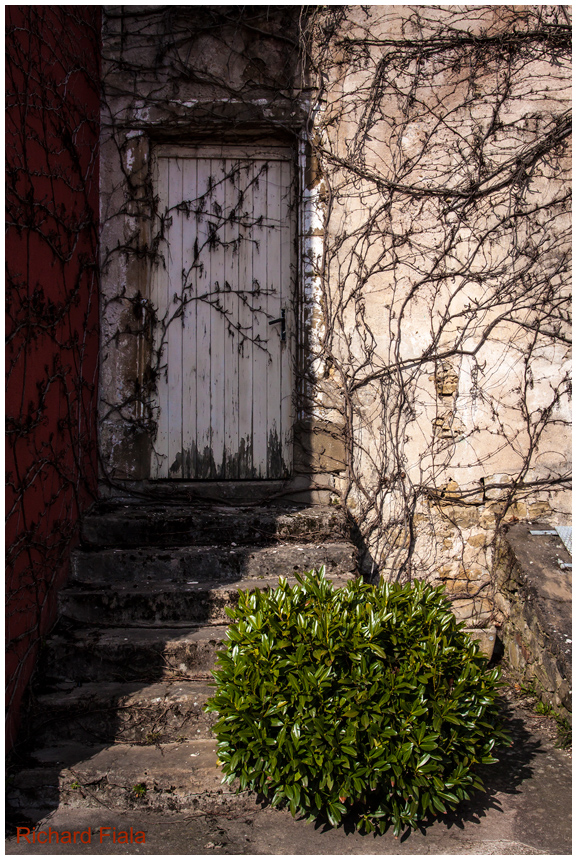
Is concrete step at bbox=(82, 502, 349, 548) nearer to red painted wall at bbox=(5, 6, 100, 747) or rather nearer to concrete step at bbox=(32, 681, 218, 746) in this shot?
red painted wall at bbox=(5, 6, 100, 747)

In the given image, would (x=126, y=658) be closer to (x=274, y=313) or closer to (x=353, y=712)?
(x=353, y=712)

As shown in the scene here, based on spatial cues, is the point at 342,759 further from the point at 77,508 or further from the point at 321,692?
the point at 77,508

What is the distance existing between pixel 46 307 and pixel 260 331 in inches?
66.0

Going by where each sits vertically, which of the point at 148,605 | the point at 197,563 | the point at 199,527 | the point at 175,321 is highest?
the point at 175,321

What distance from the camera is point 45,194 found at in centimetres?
330

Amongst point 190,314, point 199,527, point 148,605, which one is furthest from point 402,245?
point 148,605

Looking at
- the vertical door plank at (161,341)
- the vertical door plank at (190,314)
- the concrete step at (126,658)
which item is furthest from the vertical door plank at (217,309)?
the concrete step at (126,658)

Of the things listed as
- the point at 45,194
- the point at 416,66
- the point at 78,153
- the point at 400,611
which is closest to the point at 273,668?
the point at 400,611

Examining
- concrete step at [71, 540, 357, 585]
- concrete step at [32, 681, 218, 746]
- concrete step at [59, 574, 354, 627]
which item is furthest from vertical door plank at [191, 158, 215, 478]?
concrete step at [32, 681, 218, 746]

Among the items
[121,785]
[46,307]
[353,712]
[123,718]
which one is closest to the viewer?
[353,712]

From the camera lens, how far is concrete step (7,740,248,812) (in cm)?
259

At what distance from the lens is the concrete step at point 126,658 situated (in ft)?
10.3

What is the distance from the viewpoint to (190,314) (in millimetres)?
4562

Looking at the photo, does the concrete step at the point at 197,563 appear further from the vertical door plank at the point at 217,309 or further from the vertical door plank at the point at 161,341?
the vertical door plank at the point at 217,309
